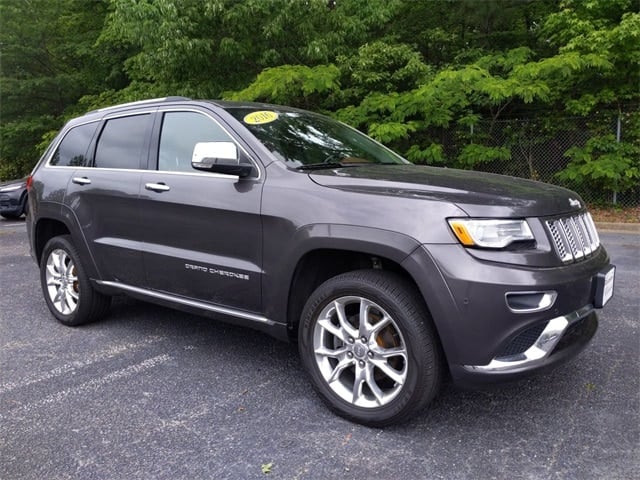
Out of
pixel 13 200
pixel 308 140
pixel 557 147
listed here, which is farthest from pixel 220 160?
pixel 13 200

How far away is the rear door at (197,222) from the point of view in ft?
10.6

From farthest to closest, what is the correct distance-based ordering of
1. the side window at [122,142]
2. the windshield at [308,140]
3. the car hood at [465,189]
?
the side window at [122,142] < the windshield at [308,140] < the car hood at [465,189]

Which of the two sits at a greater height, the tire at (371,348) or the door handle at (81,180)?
the door handle at (81,180)

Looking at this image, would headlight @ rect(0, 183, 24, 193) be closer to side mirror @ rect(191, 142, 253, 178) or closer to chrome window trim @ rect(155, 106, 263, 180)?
chrome window trim @ rect(155, 106, 263, 180)

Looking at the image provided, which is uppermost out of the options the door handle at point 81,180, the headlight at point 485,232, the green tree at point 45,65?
the green tree at point 45,65

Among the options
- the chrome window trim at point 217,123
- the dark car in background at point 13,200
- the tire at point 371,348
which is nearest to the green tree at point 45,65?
the dark car in background at point 13,200

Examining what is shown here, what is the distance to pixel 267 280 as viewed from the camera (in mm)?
3152

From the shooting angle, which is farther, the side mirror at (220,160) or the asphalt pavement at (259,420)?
the side mirror at (220,160)

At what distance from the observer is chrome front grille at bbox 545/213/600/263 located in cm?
267

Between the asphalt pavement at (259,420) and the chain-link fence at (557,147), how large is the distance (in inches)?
306

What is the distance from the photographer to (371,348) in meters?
2.82

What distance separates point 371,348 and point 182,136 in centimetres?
200

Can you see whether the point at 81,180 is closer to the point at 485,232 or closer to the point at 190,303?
the point at 190,303

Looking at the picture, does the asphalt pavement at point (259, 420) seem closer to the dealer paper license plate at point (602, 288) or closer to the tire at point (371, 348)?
the tire at point (371, 348)
